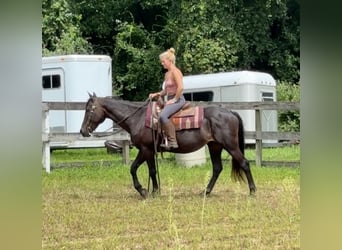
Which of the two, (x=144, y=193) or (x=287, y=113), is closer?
(x=287, y=113)

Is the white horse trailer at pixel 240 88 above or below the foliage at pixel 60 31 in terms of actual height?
below

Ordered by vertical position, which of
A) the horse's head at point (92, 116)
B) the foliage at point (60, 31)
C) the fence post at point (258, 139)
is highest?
the foliage at point (60, 31)

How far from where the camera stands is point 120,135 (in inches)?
118

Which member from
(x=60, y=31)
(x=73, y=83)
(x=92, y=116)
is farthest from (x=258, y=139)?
(x=60, y=31)

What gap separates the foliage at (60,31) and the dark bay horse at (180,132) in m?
0.46

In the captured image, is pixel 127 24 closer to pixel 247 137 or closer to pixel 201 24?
pixel 201 24

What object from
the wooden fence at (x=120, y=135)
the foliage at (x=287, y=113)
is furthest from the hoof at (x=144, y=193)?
the foliage at (x=287, y=113)

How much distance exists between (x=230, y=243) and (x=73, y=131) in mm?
981

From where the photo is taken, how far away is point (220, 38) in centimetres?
211

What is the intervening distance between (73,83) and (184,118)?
0.73m

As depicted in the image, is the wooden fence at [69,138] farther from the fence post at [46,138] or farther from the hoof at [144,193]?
the hoof at [144,193]

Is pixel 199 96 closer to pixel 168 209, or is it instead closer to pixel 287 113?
pixel 287 113

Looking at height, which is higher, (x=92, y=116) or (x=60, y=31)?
(x=60, y=31)

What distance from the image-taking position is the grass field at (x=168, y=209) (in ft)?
6.42
